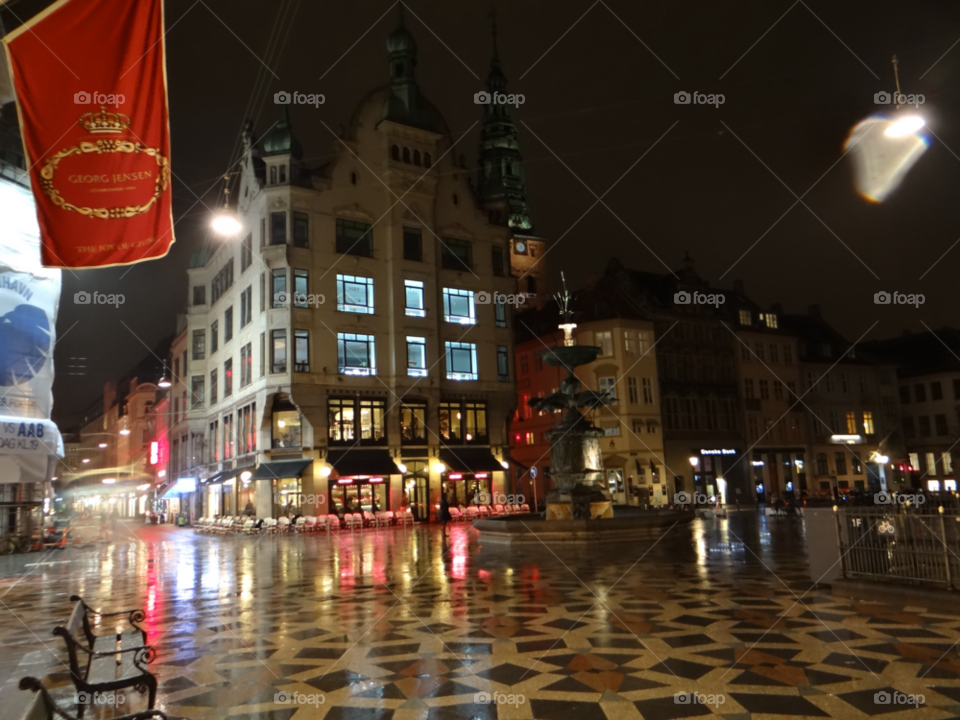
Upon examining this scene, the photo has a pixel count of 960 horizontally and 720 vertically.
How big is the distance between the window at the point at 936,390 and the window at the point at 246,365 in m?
59.9

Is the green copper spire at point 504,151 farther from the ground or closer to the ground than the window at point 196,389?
farther from the ground

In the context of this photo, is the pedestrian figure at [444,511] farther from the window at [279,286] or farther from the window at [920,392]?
the window at [920,392]

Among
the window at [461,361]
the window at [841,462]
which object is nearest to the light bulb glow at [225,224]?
the window at [461,361]

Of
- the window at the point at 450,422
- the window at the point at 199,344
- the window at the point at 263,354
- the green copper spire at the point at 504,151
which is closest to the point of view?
the window at the point at 263,354

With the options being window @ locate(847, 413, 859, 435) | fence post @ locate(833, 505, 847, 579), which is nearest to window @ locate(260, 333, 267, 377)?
fence post @ locate(833, 505, 847, 579)

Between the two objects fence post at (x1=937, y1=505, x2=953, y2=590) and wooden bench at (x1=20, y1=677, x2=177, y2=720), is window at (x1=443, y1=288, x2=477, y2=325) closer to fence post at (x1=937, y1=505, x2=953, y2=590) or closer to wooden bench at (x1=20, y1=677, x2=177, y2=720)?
fence post at (x1=937, y1=505, x2=953, y2=590)

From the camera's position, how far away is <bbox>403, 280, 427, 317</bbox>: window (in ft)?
141

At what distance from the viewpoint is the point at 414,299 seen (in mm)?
43594

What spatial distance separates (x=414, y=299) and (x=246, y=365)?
1097 centimetres

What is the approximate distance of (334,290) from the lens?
40875 mm

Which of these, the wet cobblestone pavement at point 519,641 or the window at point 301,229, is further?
the window at point 301,229

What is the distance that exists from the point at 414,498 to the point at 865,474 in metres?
42.4

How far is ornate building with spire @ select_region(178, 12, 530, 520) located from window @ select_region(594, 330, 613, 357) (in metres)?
8.18

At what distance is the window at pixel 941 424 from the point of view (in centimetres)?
6438
